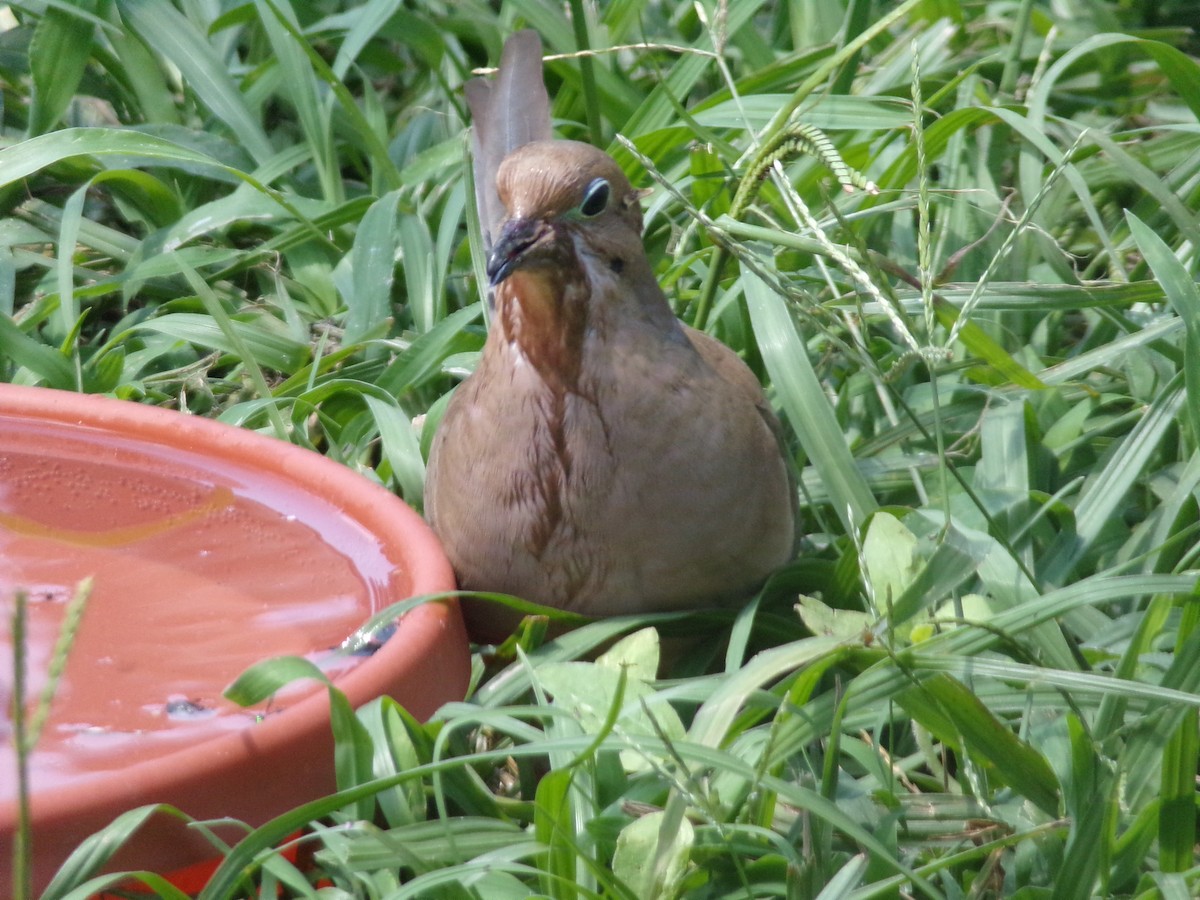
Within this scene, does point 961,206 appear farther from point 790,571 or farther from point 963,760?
point 963,760

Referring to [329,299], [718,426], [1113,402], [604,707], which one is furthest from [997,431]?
[329,299]

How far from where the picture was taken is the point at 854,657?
2162 millimetres

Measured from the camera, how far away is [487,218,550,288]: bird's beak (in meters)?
2.37

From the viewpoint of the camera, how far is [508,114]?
11.1 feet

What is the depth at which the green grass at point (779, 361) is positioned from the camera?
2059 millimetres

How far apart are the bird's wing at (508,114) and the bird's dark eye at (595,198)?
0.76 meters

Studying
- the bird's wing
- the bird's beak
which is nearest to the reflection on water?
the bird's beak

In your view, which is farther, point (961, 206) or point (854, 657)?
point (961, 206)

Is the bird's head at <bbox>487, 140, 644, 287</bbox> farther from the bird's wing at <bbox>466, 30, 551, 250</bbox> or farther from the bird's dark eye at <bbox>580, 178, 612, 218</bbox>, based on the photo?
the bird's wing at <bbox>466, 30, 551, 250</bbox>

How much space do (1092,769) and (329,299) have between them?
2279 millimetres

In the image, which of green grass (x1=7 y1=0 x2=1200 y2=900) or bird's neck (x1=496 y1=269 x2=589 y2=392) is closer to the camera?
green grass (x1=7 y1=0 x2=1200 y2=900)

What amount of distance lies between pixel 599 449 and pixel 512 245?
389mm

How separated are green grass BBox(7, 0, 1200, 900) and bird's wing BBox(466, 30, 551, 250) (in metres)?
0.16

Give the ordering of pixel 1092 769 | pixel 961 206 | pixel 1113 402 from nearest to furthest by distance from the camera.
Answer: pixel 1092 769
pixel 1113 402
pixel 961 206
